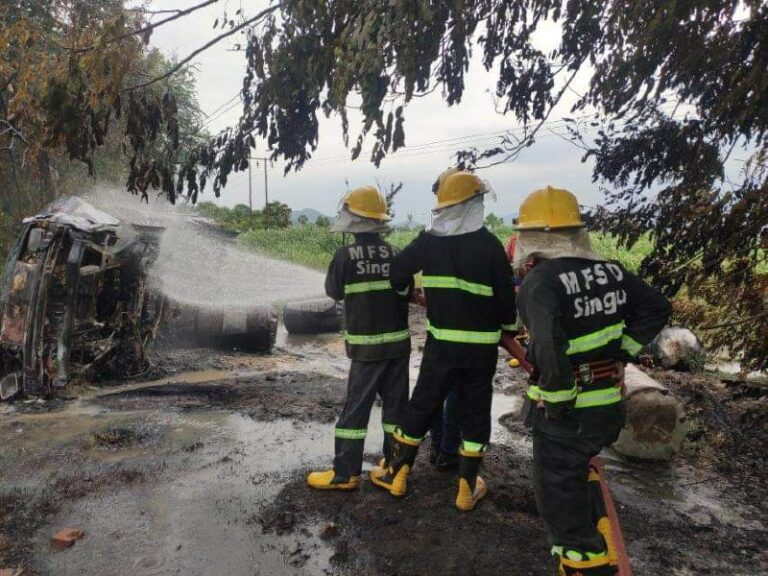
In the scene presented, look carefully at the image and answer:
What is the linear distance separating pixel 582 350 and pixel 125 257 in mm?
5486

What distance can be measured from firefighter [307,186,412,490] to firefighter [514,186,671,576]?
116 centimetres

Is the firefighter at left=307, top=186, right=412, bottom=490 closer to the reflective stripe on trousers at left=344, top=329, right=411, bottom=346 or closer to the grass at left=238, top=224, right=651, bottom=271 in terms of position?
the reflective stripe on trousers at left=344, top=329, right=411, bottom=346

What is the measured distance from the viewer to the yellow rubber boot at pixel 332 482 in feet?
11.6

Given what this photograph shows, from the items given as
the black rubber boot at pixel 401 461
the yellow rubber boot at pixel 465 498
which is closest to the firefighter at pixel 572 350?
the yellow rubber boot at pixel 465 498

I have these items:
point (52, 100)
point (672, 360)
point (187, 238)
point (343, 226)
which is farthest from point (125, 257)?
point (672, 360)

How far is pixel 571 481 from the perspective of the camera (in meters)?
2.39

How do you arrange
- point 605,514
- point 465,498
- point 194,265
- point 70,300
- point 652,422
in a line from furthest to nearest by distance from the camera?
point 194,265
point 70,300
point 652,422
point 465,498
point 605,514

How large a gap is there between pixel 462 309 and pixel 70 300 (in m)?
4.25

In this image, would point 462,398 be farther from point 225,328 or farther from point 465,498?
point 225,328

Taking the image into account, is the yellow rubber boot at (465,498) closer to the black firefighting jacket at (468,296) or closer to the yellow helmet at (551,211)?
the black firefighting jacket at (468,296)

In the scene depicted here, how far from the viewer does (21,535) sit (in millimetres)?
3111

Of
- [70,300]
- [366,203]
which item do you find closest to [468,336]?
[366,203]

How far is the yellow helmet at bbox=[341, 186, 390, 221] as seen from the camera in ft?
11.6

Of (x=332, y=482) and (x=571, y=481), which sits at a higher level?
(x=571, y=481)
